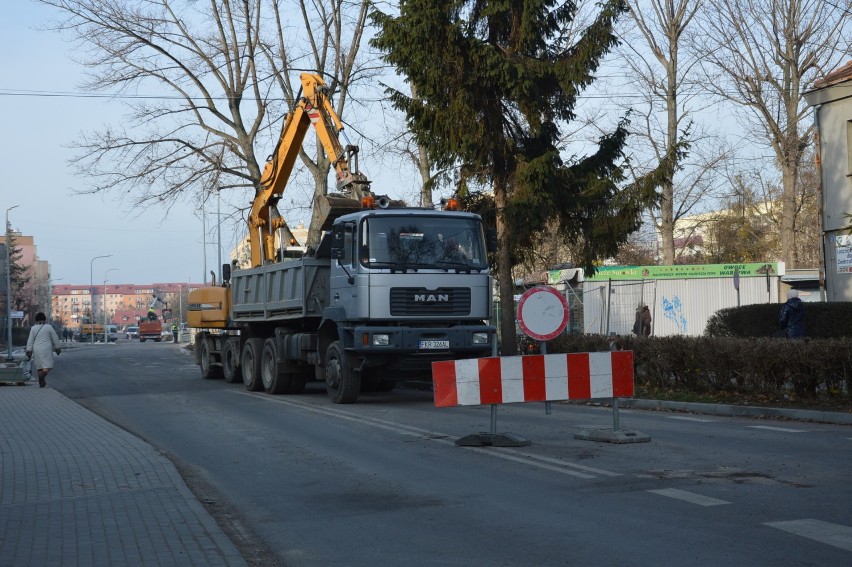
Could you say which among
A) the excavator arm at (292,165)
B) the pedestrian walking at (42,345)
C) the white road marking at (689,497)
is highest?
the excavator arm at (292,165)

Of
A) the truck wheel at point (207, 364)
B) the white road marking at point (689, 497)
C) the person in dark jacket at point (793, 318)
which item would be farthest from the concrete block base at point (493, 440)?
the truck wheel at point (207, 364)

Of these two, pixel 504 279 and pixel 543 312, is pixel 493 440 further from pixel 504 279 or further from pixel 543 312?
pixel 504 279

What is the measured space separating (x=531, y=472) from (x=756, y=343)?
7.49 meters

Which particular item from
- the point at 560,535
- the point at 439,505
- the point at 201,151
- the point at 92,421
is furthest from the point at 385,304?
the point at 201,151

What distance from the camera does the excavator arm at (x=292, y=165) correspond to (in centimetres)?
1966

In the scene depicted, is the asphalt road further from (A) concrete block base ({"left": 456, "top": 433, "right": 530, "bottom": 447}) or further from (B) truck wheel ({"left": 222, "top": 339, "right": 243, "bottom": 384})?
(B) truck wheel ({"left": 222, "top": 339, "right": 243, "bottom": 384})

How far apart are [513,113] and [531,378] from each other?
13.6 meters

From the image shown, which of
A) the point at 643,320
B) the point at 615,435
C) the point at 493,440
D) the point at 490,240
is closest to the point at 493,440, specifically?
the point at 493,440

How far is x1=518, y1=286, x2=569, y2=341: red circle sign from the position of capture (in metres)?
12.6

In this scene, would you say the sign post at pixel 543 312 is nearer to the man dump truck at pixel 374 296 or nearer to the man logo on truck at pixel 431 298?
the man dump truck at pixel 374 296

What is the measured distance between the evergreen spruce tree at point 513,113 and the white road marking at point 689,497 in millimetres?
14519

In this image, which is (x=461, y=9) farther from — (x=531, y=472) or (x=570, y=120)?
(x=531, y=472)

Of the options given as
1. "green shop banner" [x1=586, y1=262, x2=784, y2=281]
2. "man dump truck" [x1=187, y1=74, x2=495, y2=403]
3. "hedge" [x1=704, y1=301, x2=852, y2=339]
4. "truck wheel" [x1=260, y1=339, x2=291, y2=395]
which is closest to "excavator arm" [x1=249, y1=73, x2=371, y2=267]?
"man dump truck" [x1=187, y1=74, x2=495, y2=403]

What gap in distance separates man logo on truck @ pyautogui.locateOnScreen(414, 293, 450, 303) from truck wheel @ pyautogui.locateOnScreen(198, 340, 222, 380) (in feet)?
34.4
